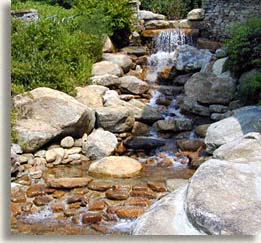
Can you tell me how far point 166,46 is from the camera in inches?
317

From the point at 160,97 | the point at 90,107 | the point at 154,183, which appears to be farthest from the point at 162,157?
the point at 160,97

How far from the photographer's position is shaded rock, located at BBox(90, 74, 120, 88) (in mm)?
6348

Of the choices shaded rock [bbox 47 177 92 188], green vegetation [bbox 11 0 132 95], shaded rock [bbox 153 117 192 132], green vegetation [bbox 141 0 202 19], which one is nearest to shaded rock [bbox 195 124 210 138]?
shaded rock [bbox 153 117 192 132]

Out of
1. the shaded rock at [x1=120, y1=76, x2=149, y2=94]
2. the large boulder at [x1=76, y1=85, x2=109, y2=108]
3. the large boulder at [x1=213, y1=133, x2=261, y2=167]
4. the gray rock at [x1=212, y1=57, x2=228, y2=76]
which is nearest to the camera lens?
the large boulder at [x1=213, y1=133, x2=261, y2=167]

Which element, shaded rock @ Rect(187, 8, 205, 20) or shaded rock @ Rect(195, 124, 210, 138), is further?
shaded rock @ Rect(187, 8, 205, 20)

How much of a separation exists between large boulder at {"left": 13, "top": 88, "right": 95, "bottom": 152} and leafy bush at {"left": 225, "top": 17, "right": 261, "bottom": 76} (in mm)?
2136

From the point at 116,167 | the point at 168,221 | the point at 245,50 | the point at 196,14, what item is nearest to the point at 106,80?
the point at 245,50

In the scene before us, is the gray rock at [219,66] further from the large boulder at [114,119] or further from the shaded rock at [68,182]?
the shaded rock at [68,182]

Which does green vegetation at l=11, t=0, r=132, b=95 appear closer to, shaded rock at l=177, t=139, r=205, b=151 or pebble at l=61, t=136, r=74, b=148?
pebble at l=61, t=136, r=74, b=148

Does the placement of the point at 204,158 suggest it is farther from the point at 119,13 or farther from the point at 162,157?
the point at 119,13

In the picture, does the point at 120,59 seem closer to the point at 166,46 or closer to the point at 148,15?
the point at 166,46

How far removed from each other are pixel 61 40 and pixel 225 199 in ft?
12.9

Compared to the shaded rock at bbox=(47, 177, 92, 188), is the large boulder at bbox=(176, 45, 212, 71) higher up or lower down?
higher up

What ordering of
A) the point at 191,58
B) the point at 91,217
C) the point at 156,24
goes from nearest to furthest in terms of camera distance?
the point at 91,217, the point at 191,58, the point at 156,24
